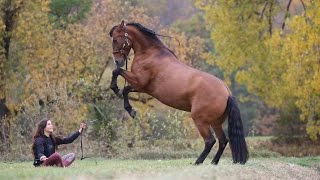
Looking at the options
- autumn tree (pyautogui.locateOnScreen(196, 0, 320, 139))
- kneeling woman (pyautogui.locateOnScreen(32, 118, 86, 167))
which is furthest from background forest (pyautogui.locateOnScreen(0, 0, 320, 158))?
kneeling woman (pyautogui.locateOnScreen(32, 118, 86, 167))

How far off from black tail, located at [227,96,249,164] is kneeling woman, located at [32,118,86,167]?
10.6 ft

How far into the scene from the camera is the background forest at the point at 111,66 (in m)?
20.7

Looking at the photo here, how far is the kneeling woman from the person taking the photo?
11.5 meters

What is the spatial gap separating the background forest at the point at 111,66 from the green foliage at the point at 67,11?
0.13 meters

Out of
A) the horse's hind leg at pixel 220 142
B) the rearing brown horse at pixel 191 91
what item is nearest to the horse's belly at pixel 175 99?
the rearing brown horse at pixel 191 91

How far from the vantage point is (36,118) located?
20.2m

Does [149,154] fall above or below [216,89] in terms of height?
below

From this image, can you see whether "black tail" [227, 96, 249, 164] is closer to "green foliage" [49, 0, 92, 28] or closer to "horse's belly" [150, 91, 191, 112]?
"horse's belly" [150, 91, 191, 112]

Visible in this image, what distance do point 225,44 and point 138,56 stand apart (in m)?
12.9

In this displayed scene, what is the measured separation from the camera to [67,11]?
3084 cm

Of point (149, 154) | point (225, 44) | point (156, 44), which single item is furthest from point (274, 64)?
point (156, 44)

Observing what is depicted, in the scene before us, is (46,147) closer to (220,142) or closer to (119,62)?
(119,62)

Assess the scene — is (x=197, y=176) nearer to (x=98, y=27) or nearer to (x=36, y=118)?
(x=36, y=118)

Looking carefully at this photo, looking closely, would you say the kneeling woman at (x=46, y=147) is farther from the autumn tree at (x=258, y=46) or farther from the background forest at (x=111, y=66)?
the autumn tree at (x=258, y=46)
